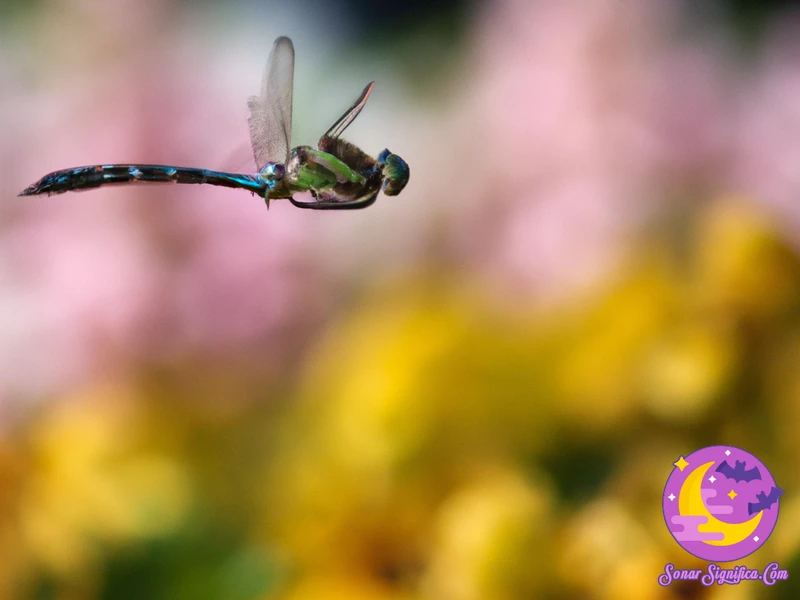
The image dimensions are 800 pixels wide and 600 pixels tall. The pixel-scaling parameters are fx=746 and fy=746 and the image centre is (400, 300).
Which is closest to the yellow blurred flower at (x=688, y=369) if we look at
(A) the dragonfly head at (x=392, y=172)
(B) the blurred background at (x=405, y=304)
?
(B) the blurred background at (x=405, y=304)

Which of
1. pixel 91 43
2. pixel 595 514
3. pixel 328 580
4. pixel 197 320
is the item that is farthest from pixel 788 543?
pixel 91 43

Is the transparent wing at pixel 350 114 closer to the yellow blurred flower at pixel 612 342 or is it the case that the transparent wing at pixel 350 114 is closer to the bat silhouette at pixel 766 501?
the yellow blurred flower at pixel 612 342

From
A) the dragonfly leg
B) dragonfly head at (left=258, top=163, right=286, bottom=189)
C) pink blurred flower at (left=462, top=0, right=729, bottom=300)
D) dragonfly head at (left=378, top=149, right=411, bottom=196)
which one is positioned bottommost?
the dragonfly leg

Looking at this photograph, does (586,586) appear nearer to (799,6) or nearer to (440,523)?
(440,523)

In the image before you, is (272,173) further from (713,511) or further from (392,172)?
(713,511)

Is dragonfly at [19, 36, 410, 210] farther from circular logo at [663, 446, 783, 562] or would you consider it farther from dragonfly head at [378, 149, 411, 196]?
circular logo at [663, 446, 783, 562]

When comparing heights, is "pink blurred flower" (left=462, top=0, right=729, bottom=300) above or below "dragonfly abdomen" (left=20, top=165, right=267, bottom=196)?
above

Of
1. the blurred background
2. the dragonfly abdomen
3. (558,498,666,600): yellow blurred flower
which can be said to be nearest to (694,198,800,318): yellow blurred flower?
the blurred background

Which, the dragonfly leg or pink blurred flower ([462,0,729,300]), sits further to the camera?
pink blurred flower ([462,0,729,300])
